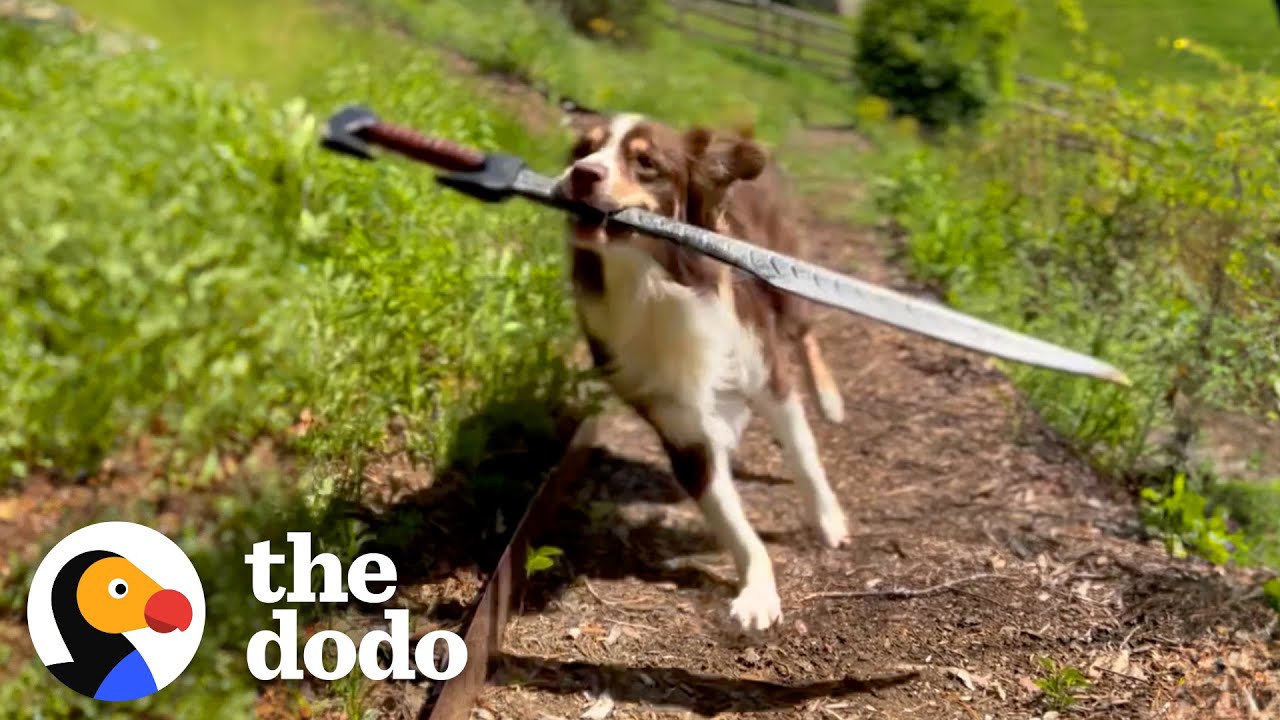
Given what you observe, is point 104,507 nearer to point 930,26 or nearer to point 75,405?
point 75,405

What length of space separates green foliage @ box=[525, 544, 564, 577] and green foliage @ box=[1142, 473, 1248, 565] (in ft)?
3.96

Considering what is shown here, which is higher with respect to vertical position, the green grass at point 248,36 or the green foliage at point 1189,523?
the green grass at point 248,36

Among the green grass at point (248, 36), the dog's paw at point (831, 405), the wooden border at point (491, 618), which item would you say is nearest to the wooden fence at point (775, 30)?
the dog's paw at point (831, 405)

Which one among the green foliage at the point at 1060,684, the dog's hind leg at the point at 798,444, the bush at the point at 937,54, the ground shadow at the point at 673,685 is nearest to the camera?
the green foliage at the point at 1060,684

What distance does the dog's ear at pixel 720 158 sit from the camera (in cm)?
202

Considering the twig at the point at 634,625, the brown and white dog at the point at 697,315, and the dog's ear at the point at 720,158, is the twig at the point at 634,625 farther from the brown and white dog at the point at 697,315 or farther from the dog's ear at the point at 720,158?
the dog's ear at the point at 720,158

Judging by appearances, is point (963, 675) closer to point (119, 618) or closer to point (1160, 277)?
point (119, 618)

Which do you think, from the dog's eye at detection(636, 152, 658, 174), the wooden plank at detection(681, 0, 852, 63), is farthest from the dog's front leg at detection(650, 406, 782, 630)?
the wooden plank at detection(681, 0, 852, 63)

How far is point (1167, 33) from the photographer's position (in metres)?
2.66

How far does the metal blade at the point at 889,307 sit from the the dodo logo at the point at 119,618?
1.05 metres

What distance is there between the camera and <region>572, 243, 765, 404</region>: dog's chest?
2127mm

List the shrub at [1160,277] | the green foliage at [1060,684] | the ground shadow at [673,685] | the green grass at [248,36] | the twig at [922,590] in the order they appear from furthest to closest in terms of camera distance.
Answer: the green grass at [248,36] < the shrub at [1160,277] < the twig at [922,590] < the ground shadow at [673,685] < the green foliage at [1060,684]

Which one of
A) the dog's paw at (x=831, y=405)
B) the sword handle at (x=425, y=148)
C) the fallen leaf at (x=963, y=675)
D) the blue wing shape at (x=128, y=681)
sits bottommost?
the blue wing shape at (x=128, y=681)

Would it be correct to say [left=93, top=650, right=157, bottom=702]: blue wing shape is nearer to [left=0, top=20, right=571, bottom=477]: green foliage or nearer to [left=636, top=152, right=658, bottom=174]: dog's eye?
[left=0, top=20, right=571, bottom=477]: green foliage
